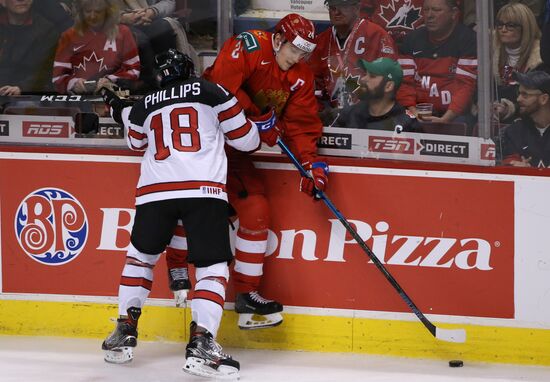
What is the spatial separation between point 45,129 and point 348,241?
136 cm

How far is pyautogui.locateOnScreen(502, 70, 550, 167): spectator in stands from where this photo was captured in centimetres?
450

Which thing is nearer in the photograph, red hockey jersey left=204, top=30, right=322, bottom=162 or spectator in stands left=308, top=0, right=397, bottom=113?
red hockey jersey left=204, top=30, right=322, bottom=162

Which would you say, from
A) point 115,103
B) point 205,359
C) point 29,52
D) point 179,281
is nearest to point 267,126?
point 115,103

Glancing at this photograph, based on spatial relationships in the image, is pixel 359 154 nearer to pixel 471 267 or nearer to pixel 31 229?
pixel 471 267

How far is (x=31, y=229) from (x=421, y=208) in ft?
5.30

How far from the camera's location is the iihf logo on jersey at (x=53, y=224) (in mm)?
4879

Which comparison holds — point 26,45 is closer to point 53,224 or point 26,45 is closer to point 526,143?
point 53,224

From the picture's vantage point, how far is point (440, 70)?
464 centimetres

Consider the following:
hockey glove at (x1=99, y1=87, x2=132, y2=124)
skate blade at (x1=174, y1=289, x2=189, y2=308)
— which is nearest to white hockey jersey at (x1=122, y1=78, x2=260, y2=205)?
hockey glove at (x1=99, y1=87, x2=132, y2=124)

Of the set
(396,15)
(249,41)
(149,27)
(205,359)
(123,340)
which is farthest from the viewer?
(149,27)

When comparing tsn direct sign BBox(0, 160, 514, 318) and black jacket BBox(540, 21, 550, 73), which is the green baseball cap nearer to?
tsn direct sign BBox(0, 160, 514, 318)

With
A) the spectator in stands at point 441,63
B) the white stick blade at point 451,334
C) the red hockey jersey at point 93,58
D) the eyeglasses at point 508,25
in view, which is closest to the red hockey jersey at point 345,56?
the spectator in stands at point 441,63

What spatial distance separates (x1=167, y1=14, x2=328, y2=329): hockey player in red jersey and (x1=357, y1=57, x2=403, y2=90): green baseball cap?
0.84 ft

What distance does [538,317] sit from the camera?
451 centimetres
